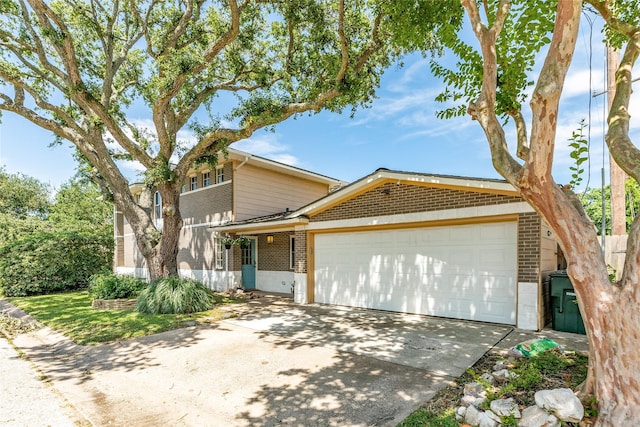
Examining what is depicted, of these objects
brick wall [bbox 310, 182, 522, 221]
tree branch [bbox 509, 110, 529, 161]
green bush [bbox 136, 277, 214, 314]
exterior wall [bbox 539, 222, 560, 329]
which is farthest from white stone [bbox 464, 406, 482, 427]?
green bush [bbox 136, 277, 214, 314]

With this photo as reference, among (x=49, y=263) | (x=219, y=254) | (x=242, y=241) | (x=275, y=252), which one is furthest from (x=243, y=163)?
(x=49, y=263)

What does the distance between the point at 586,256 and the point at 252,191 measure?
12.9 metres

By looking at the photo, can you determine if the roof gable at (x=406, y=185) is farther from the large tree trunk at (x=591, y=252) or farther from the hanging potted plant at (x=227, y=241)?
the large tree trunk at (x=591, y=252)

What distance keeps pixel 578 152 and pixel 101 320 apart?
1061 centimetres

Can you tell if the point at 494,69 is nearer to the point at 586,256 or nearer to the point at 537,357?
the point at 586,256

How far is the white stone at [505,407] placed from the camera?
11.0 feet

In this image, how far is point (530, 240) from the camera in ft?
23.2

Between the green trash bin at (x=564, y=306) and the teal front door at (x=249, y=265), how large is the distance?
1113 cm

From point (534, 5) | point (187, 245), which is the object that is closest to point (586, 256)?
point (534, 5)

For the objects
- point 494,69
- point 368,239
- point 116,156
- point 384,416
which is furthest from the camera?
point 116,156

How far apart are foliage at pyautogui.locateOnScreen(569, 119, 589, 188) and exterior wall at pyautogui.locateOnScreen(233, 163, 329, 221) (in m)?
12.1

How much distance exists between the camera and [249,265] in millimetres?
14852

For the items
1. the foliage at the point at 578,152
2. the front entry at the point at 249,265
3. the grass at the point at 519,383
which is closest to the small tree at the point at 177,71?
the front entry at the point at 249,265

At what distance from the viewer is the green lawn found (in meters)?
7.37
